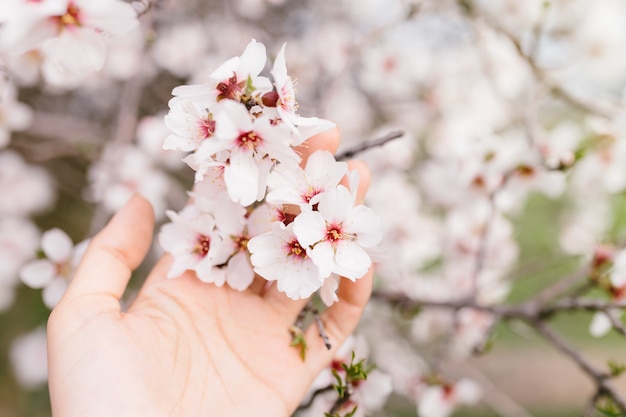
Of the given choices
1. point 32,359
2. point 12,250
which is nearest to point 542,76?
point 12,250

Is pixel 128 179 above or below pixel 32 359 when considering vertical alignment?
above

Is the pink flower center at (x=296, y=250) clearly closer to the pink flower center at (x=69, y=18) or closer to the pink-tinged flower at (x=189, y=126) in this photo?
the pink-tinged flower at (x=189, y=126)

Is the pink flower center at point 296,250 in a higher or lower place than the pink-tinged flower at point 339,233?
lower

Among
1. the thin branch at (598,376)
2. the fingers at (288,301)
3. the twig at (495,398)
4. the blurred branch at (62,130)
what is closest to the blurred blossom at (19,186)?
the blurred branch at (62,130)

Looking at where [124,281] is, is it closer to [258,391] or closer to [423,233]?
[258,391]

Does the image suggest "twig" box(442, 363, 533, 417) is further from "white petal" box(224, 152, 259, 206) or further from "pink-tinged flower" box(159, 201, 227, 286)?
"white petal" box(224, 152, 259, 206)

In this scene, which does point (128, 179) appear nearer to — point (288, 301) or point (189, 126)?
point (288, 301)

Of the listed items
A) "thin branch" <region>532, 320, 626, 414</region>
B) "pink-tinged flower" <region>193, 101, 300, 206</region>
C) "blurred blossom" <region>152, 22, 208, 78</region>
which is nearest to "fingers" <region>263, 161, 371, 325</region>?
"pink-tinged flower" <region>193, 101, 300, 206</region>
